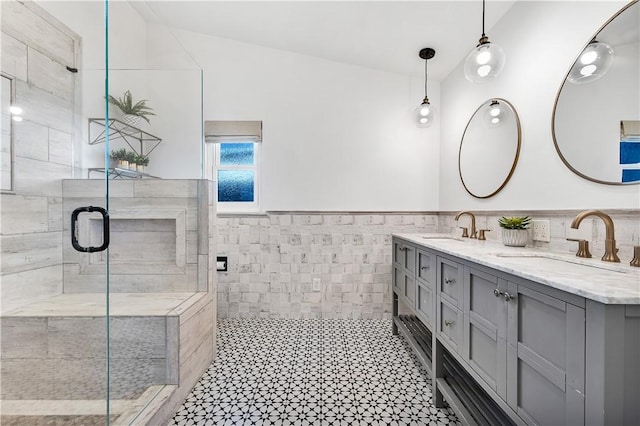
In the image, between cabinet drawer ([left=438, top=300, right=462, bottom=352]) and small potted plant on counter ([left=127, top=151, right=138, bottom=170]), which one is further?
small potted plant on counter ([left=127, top=151, right=138, bottom=170])

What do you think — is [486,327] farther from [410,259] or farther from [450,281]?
[410,259]

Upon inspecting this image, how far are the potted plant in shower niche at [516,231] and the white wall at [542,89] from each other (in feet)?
0.41

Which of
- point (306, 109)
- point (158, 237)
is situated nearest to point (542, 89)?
point (306, 109)

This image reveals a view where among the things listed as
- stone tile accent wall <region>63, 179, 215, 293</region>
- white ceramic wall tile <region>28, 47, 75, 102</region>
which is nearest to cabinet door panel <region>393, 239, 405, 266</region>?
stone tile accent wall <region>63, 179, 215, 293</region>

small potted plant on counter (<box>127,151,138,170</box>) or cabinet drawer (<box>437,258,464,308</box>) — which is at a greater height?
small potted plant on counter (<box>127,151,138,170</box>)

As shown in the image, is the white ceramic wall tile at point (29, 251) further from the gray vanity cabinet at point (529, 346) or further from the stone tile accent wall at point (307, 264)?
the gray vanity cabinet at point (529, 346)

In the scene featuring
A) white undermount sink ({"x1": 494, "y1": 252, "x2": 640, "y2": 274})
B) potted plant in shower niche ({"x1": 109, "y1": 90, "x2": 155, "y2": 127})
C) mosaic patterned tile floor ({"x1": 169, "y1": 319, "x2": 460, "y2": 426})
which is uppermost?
potted plant in shower niche ({"x1": 109, "y1": 90, "x2": 155, "y2": 127})

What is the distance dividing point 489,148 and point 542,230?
737 mm

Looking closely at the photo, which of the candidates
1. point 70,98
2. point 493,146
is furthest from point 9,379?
point 493,146

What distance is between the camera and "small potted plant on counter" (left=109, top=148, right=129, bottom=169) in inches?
72.4

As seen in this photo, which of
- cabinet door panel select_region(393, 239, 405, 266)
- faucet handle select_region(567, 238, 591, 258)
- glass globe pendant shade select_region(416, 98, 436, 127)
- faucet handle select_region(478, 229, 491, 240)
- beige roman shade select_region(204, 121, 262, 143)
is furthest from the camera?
beige roman shade select_region(204, 121, 262, 143)

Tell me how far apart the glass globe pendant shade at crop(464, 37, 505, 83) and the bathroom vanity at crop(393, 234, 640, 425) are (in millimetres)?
919

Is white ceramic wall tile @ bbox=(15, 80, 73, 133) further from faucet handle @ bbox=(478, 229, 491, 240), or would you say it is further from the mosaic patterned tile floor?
faucet handle @ bbox=(478, 229, 491, 240)

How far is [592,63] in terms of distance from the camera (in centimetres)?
123
